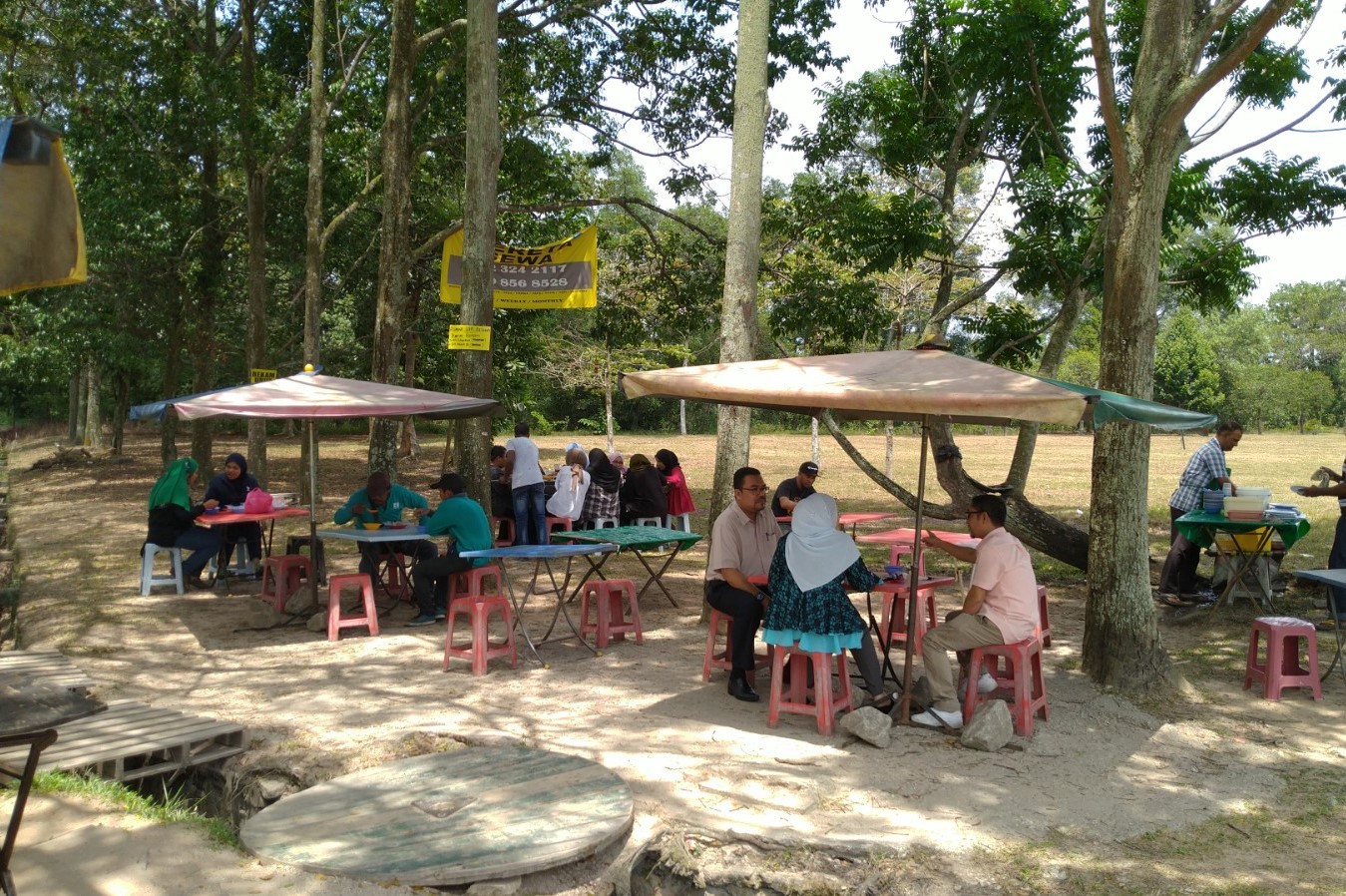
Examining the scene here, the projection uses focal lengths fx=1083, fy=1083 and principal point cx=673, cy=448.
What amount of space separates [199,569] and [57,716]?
23.3 ft

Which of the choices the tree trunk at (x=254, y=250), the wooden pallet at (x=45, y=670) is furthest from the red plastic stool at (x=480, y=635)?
the tree trunk at (x=254, y=250)

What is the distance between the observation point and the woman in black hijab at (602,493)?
12422 mm

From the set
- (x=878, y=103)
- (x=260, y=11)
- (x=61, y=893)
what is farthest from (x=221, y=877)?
(x=260, y=11)

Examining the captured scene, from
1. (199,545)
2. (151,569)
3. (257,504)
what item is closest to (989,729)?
(257,504)

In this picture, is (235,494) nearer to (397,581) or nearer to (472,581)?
(397,581)

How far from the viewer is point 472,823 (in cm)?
468

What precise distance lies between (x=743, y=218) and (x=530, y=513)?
4919mm

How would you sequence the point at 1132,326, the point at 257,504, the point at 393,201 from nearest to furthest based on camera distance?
the point at 1132,326
the point at 257,504
the point at 393,201

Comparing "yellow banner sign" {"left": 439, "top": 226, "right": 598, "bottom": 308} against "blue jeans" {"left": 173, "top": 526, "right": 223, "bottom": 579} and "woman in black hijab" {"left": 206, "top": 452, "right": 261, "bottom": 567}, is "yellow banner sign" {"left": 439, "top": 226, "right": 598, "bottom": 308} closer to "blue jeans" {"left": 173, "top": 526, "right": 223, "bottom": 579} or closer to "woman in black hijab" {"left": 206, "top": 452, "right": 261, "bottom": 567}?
"woman in black hijab" {"left": 206, "top": 452, "right": 261, "bottom": 567}

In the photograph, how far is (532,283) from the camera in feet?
45.9

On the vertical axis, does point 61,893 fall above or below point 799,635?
below

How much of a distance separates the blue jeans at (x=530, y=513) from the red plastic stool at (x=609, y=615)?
3.67 m

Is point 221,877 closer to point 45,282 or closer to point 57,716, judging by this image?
point 57,716

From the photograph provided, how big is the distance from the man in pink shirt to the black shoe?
0.98 metres
